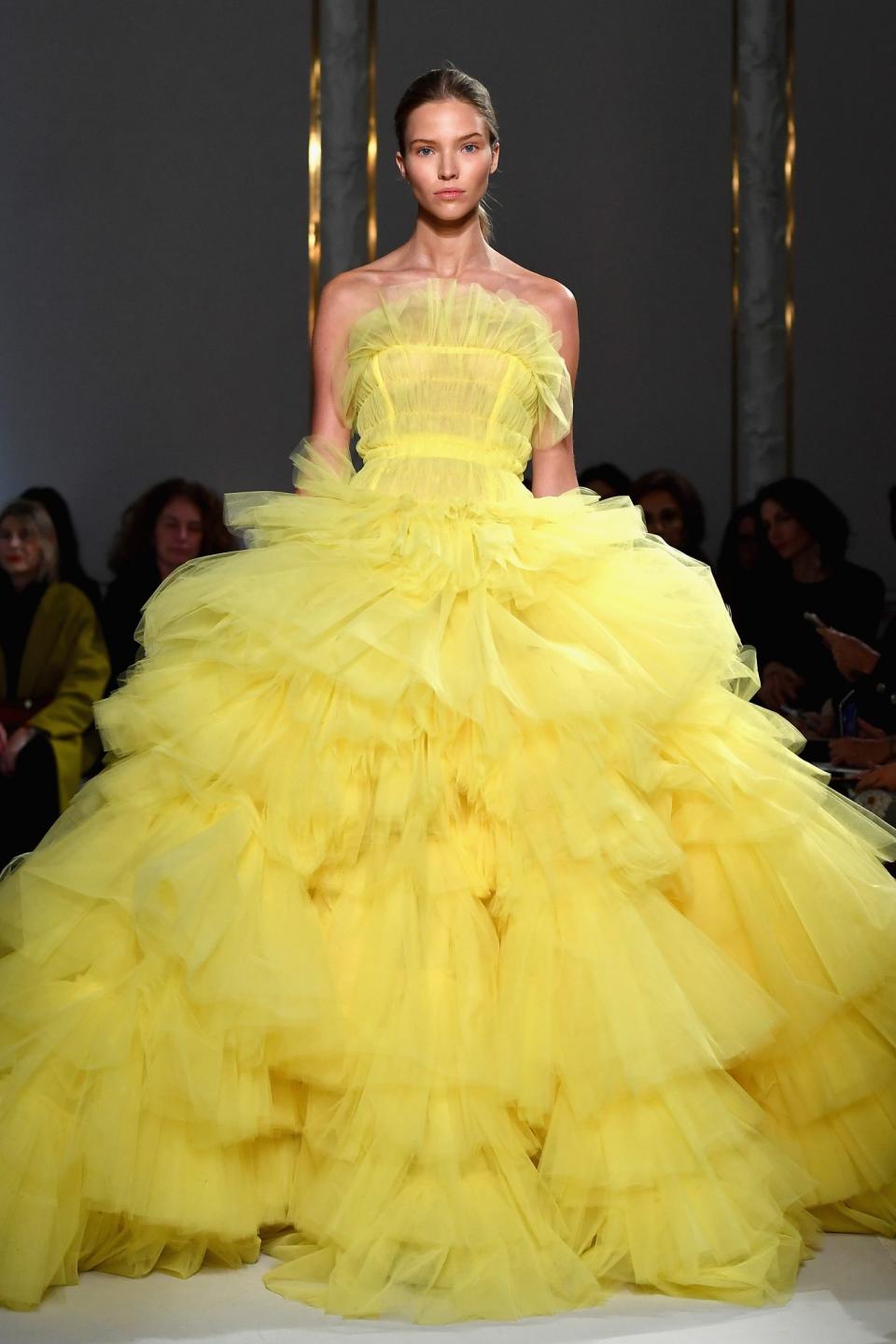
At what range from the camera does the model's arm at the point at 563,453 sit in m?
2.33

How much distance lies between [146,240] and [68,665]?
1.85 m

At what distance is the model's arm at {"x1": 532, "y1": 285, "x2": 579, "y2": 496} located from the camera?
7.64 feet

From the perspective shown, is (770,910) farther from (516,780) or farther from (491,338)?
(491,338)

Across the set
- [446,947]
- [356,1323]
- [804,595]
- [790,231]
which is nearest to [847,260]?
[790,231]

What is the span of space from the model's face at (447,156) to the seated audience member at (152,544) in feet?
7.54

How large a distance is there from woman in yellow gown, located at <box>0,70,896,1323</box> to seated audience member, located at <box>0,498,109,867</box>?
214 cm

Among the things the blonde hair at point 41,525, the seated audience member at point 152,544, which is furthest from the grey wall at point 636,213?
the blonde hair at point 41,525

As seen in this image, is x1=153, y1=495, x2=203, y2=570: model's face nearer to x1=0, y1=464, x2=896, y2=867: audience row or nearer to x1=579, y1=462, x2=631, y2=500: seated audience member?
x1=0, y1=464, x2=896, y2=867: audience row

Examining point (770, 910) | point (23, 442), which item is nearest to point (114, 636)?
point (23, 442)

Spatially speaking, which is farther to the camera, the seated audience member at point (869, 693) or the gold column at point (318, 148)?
the gold column at point (318, 148)

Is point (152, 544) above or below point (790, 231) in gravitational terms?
below

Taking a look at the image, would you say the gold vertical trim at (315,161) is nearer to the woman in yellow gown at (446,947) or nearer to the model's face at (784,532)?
the model's face at (784,532)

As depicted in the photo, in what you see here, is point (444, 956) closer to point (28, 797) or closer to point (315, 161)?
point (28, 797)

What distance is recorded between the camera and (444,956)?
1.88 m
